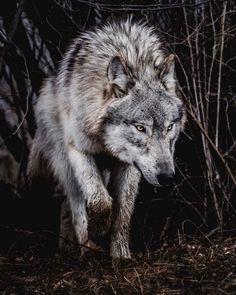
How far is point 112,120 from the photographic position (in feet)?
16.2

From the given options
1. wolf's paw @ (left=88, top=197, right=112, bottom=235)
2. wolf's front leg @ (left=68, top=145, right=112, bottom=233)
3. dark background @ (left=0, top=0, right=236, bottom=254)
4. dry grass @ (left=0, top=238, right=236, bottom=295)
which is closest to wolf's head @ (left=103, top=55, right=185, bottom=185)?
wolf's front leg @ (left=68, top=145, right=112, bottom=233)

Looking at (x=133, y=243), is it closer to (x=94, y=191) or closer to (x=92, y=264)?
(x=94, y=191)

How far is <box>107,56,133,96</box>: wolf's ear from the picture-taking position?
4.87m

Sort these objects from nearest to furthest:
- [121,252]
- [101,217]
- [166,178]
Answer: [166,178] → [101,217] → [121,252]

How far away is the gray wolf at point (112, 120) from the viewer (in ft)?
15.8

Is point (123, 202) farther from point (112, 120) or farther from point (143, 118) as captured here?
point (143, 118)

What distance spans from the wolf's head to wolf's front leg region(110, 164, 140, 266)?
0.56m

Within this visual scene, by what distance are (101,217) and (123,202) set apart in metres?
0.50

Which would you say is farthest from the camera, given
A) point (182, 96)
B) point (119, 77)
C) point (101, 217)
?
point (182, 96)

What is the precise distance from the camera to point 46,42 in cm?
678

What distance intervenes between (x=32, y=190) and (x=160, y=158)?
2.65 meters

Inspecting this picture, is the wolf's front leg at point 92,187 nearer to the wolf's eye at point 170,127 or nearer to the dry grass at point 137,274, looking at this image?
the dry grass at point 137,274

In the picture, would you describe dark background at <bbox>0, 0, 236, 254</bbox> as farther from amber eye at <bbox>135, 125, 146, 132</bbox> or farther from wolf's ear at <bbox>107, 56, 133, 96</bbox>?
amber eye at <bbox>135, 125, 146, 132</bbox>

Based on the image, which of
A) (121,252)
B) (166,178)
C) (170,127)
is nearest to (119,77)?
(170,127)
